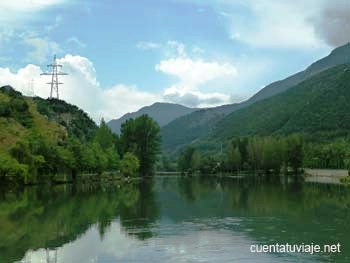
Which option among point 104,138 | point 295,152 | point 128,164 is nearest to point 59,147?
point 128,164

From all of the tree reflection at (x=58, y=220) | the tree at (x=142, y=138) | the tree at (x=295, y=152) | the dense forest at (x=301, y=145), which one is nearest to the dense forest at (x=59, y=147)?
the tree at (x=142, y=138)

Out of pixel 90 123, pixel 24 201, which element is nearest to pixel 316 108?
pixel 90 123

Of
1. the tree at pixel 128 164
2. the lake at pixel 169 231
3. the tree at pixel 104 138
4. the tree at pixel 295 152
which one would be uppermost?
the tree at pixel 104 138

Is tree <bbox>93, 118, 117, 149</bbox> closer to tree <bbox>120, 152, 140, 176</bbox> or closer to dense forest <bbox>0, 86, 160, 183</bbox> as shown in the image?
dense forest <bbox>0, 86, 160, 183</bbox>

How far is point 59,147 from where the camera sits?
8619 centimetres

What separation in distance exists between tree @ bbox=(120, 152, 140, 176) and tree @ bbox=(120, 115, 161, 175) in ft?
23.3

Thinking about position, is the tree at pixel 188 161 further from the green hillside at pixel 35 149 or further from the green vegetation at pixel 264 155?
the green hillside at pixel 35 149

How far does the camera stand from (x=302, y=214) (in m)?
33.9

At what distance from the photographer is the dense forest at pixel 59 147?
71.6 metres

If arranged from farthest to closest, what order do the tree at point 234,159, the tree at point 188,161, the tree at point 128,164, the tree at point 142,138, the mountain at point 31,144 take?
the tree at point 188,161 < the tree at point 234,159 < the tree at point 142,138 < the tree at point 128,164 < the mountain at point 31,144

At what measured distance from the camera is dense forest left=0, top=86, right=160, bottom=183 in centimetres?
7156

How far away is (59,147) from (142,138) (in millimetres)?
30771

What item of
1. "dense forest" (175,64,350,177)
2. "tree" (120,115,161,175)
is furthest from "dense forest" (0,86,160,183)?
"dense forest" (175,64,350,177)

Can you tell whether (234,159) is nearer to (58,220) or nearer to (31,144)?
(31,144)
